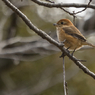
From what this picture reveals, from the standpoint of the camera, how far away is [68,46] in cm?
470

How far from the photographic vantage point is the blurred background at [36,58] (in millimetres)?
8617

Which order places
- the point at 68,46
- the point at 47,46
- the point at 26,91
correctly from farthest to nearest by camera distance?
1. the point at 26,91
2. the point at 47,46
3. the point at 68,46

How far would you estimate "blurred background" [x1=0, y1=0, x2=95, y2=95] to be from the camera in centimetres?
862

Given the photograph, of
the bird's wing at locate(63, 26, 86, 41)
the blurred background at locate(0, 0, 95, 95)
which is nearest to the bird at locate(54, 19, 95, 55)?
the bird's wing at locate(63, 26, 86, 41)

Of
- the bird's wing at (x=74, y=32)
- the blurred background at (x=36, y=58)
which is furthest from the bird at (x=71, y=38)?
the blurred background at (x=36, y=58)

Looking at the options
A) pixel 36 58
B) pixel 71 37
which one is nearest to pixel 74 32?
pixel 71 37

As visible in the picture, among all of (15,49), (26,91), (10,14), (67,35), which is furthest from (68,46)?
(26,91)

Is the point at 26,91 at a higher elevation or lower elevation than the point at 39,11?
lower

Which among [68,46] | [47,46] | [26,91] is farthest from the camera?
[26,91]

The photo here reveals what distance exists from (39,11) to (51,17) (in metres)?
0.66

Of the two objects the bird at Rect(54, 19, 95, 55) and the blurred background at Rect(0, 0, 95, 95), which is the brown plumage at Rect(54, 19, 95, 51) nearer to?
the bird at Rect(54, 19, 95, 55)

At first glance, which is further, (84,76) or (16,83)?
(16,83)

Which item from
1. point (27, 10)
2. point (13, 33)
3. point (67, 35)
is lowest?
point (67, 35)

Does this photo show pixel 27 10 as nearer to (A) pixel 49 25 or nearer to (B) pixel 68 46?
(A) pixel 49 25
